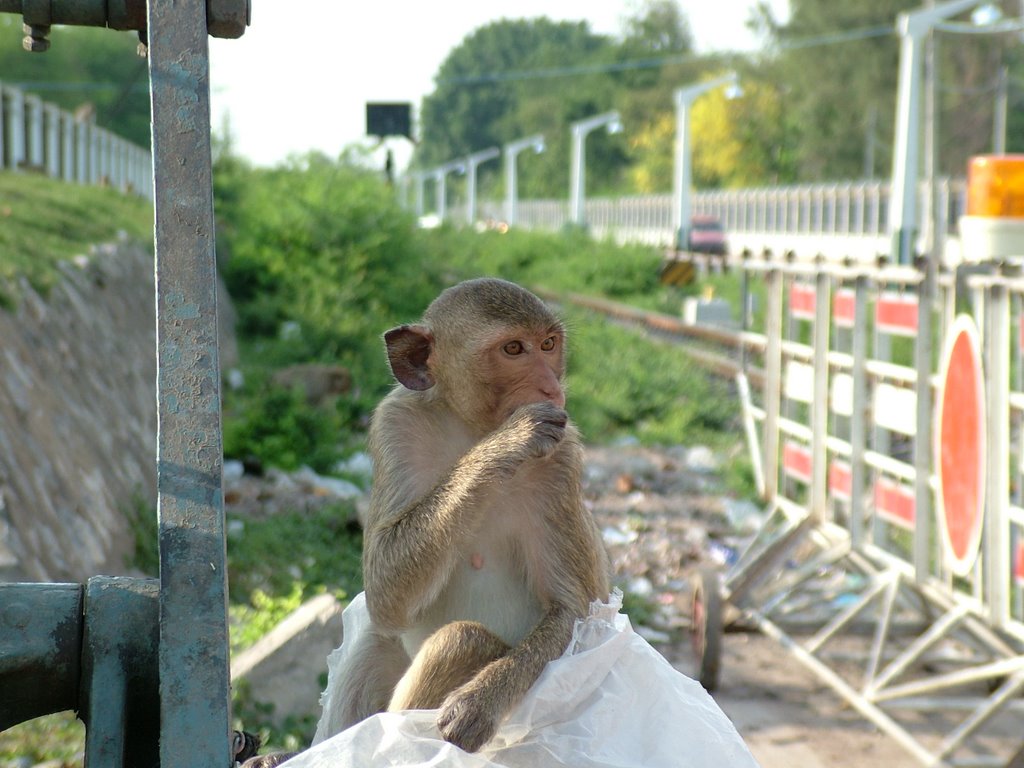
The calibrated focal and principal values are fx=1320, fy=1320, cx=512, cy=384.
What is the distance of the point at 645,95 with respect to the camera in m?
70.6

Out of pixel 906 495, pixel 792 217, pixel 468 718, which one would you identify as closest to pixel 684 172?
pixel 792 217

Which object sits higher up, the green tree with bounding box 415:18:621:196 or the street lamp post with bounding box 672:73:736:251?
the green tree with bounding box 415:18:621:196

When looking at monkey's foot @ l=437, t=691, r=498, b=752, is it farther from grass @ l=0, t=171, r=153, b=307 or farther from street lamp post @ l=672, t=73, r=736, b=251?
street lamp post @ l=672, t=73, r=736, b=251

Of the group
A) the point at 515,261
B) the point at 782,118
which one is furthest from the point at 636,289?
the point at 782,118

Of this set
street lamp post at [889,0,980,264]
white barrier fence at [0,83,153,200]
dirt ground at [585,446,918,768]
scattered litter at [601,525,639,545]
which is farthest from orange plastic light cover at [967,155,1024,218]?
white barrier fence at [0,83,153,200]

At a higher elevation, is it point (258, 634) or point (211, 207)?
point (211, 207)

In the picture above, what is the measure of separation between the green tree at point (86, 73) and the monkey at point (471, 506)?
4632cm

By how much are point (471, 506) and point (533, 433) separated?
19 cm

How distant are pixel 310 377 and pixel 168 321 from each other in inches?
435

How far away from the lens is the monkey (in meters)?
2.38

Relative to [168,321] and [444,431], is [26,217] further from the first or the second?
[168,321]

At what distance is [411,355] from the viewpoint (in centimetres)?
263

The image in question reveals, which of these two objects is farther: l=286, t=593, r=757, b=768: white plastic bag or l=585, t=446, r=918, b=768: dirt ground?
l=585, t=446, r=918, b=768: dirt ground

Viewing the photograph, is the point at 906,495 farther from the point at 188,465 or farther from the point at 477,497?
the point at 188,465
